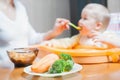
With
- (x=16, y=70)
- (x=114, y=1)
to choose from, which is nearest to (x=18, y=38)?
(x=16, y=70)

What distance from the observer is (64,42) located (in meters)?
1.07

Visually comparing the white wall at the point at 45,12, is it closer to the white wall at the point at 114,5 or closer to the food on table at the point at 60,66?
the white wall at the point at 114,5

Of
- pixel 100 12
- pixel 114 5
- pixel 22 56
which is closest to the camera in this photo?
pixel 22 56

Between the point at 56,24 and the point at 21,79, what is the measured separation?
42cm

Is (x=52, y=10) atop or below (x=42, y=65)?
atop

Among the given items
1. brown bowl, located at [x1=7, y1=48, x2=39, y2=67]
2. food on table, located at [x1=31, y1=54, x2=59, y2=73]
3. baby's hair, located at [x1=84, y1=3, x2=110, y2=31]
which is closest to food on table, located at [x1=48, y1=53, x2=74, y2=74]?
food on table, located at [x1=31, y1=54, x2=59, y2=73]

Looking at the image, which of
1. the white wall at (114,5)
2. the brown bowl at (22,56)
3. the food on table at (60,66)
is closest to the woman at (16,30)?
the brown bowl at (22,56)

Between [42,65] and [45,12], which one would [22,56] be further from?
[45,12]

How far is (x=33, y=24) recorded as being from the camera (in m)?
1.08

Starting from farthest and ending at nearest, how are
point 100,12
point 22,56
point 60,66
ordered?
point 100,12 → point 22,56 → point 60,66

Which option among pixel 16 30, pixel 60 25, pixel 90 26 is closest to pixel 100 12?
pixel 90 26

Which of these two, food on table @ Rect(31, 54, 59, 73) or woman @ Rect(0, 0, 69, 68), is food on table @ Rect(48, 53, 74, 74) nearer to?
food on table @ Rect(31, 54, 59, 73)

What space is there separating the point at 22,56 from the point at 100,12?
392 millimetres

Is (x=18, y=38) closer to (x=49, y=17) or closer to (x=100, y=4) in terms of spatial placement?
(x=49, y=17)
